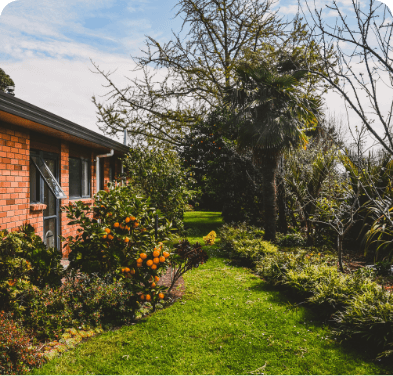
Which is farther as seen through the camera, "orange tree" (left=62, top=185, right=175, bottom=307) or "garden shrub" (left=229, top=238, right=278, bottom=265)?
"garden shrub" (left=229, top=238, right=278, bottom=265)

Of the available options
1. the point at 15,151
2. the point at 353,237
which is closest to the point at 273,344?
the point at 15,151

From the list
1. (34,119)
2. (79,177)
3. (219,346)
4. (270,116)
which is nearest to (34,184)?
(34,119)

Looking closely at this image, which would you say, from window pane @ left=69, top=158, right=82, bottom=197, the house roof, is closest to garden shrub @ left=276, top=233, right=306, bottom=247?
window pane @ left=69, top=158, right=82, bottom=197

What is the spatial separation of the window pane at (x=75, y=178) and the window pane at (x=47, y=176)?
146 centimetres

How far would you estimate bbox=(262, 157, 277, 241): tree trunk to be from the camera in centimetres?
976

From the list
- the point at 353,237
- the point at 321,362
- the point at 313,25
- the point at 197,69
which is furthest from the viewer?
the point at 197,69

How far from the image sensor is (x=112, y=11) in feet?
11.5

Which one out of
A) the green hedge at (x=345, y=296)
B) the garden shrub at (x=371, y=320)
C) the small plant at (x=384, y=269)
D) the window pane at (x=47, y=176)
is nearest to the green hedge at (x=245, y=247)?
the green hedge at (x=345, y=296)

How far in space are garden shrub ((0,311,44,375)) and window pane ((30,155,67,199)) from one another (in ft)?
11.7

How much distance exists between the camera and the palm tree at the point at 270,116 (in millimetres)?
9126

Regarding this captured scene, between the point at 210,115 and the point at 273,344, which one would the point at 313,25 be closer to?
the point at 273,344

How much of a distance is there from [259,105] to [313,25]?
287 inches

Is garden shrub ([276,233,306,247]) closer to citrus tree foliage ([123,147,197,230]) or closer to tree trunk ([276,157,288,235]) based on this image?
tree trunk ([276,157,288,235])

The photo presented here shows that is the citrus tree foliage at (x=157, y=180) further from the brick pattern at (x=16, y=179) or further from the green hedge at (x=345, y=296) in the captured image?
the green hedge at (x=345, y=296)
